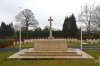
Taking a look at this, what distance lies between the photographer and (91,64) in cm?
1634

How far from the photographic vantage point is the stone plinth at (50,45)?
23.4 meters

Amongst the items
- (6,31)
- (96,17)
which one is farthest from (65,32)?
(6,31)

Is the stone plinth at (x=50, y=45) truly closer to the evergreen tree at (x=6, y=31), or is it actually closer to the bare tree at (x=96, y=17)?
the bare tree at (x=96, y=17)

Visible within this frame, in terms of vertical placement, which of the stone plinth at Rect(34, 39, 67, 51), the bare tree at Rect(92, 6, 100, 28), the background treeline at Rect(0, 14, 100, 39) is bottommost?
the stone plinth at Rect(34, 39, 67, 51)

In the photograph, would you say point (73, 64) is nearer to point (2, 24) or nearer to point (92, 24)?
point (92, 24)

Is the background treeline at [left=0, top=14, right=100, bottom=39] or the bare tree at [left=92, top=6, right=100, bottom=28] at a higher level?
the bare tree at [left=92, top=6, right=100, bottom=28]

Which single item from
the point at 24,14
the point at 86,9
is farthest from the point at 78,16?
the point at 24,14

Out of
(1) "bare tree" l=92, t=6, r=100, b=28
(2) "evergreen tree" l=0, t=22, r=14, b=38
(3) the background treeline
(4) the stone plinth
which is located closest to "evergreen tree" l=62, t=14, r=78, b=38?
(3) the background treeline

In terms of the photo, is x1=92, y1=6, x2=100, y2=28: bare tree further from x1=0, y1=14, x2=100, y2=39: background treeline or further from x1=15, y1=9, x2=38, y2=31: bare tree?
x1=15, y1=9, x2=38, y2=31: bare tree

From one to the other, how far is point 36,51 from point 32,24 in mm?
44998

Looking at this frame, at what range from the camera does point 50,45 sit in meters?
23.5

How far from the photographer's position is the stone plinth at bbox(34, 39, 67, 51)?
23406mm

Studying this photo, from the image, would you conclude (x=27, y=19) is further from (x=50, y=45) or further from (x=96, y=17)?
(x=50, y=45)

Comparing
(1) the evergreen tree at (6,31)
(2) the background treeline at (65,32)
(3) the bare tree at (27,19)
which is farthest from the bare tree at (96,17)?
(1) the evergreen tree at (6,31)
